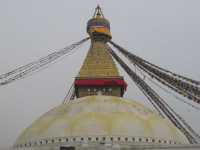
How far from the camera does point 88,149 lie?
37.0 ft

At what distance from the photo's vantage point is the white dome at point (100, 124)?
12617 millimetres

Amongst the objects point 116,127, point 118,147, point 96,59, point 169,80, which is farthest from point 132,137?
point 96,59

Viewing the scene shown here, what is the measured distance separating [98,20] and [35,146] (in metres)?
11.3

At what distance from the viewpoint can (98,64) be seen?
68.3 feet

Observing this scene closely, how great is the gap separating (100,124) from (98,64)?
825 cm

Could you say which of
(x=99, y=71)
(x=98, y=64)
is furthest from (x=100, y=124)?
(x=98, y=64)

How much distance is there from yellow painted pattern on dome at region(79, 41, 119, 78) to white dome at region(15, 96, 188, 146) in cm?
571

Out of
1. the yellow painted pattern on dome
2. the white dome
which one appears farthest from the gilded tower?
the white dome

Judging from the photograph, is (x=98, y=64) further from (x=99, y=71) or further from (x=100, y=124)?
(x=100, y=124)

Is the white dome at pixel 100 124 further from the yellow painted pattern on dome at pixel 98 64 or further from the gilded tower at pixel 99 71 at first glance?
the yellow painted pattern on dome at pixel 98 64

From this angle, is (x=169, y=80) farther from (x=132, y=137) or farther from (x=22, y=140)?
(x=22, y=140)

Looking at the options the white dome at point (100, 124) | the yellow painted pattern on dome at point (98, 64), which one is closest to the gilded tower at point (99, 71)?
the yellow painted pattern on dome at point (98, 64)

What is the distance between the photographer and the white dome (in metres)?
12.6

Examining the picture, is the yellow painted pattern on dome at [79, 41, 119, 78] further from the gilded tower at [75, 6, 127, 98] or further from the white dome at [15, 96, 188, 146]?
the white dome at [15, 96, 188, 146]
